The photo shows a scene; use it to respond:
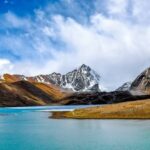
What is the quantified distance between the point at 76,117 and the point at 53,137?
41.5 m

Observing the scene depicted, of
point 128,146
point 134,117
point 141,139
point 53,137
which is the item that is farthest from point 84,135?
point 134,117

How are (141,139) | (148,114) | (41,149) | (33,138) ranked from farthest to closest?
1. (148,114)
2. (33,138)
3. (141,139)
4. (41,149)

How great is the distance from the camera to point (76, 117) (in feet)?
316

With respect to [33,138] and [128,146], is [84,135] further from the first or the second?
[128,146]

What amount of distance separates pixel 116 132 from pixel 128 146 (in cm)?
1562

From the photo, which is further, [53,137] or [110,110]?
[110,110]

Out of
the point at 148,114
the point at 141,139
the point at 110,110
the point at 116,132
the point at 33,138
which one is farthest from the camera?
the point at 110,110

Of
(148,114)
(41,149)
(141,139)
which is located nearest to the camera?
(41,149)

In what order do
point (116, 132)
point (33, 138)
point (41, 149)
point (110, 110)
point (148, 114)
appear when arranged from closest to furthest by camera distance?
1. point (41, 149)
2. point (33, 138)
3. point (116, 132)
4. point (148, 114)
5. point (110, 110)

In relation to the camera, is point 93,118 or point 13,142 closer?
point 13,142

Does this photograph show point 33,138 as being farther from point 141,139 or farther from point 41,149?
point 141,139

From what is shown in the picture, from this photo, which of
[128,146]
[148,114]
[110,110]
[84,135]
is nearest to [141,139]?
[128,146]

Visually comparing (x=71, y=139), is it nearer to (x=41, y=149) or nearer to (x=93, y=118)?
(x=41, y=149)

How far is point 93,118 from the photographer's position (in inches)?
3637
